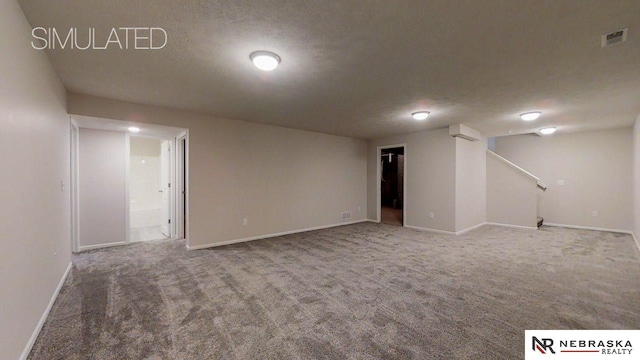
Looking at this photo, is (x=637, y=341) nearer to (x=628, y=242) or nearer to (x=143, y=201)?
(x=628, y=242)

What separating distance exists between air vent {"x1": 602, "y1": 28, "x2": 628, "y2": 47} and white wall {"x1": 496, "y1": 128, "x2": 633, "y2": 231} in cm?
543

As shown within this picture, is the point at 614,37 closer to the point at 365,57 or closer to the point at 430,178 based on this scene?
the point at 365,57

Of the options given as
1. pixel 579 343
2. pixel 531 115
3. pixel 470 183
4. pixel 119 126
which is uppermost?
pixel 531 115

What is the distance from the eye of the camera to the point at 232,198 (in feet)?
15.4

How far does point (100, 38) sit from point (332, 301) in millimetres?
3086

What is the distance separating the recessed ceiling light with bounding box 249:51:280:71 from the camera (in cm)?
223

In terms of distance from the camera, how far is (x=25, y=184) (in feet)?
5.97

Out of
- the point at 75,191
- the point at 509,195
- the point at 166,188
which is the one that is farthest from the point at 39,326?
the point at 509,195

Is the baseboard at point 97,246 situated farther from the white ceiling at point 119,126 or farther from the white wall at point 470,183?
the white wall at point 470,183

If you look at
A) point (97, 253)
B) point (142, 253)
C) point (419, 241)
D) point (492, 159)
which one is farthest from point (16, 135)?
point (492, 159)

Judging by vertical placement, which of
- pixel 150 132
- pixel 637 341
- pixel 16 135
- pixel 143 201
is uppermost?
pixel 150 132

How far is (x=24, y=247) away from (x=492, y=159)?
845cm

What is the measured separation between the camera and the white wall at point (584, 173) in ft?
18.1

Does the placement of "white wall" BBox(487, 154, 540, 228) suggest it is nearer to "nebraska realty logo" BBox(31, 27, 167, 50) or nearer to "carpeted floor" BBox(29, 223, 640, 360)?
"carpeted floor" BBox(29, 223, 640, 360)
